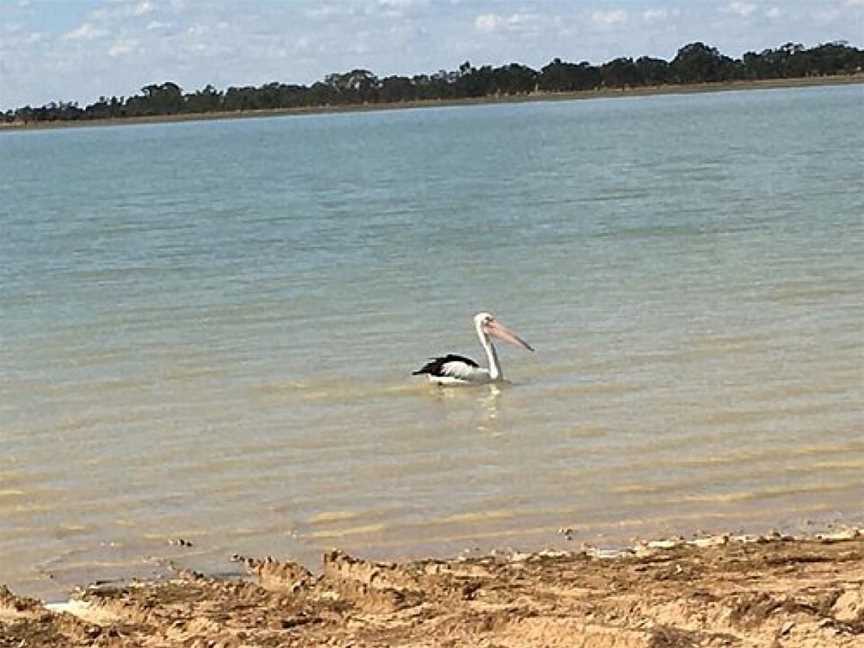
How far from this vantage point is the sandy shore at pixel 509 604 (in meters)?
5.51

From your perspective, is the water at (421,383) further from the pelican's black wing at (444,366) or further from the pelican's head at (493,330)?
the pelican's head at (493,330)

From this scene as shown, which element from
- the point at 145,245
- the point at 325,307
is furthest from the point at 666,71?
the point at 325,307

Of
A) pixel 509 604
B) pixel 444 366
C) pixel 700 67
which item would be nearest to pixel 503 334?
pixel 444 366

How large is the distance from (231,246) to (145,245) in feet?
6.09

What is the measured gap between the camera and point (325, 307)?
695 inches

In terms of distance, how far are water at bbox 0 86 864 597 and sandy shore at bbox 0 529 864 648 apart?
0.89m

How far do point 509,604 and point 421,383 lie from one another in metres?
6.84

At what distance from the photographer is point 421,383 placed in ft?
42.2

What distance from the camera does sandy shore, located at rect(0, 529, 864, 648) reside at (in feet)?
18.1

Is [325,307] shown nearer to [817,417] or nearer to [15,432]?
[15,432]

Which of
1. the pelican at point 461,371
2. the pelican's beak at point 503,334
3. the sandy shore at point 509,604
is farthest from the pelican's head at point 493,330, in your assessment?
the sandy shore at point 509,604

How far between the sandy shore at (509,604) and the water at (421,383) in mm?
891

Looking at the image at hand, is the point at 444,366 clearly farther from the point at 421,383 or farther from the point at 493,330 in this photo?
the point at 493,330

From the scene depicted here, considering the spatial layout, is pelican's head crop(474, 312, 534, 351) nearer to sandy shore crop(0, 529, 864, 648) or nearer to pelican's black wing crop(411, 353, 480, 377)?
pelican's black wing crop(411, 353, 480, 377)
